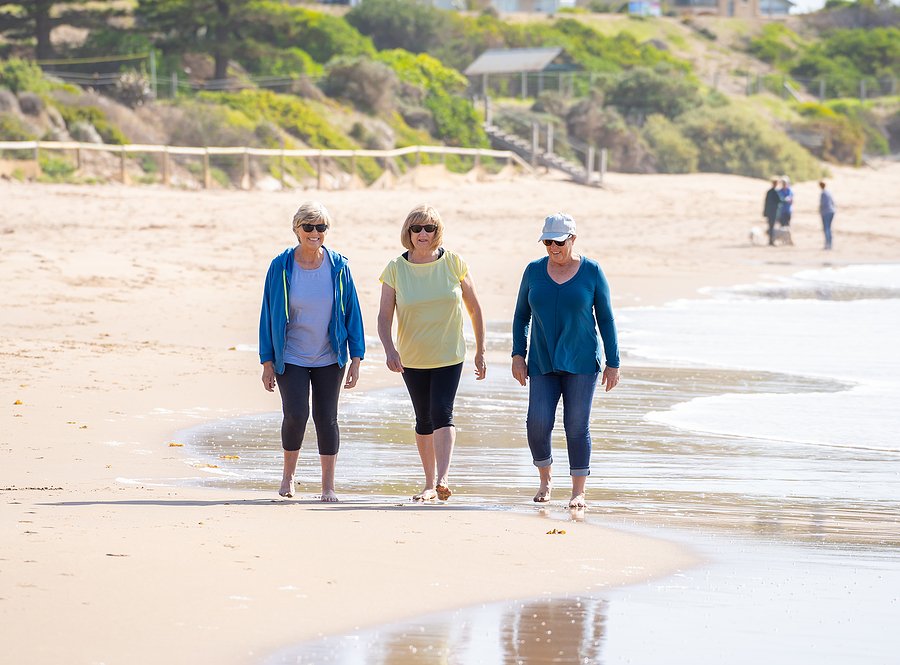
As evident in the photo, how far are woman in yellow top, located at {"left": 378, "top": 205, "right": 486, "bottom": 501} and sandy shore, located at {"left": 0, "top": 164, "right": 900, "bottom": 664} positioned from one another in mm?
423

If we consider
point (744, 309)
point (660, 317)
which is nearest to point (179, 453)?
point (660, 317)

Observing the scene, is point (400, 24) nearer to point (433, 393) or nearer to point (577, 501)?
point (433, 393)

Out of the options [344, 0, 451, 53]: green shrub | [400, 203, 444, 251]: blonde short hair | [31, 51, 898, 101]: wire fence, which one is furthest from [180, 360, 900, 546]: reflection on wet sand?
[344, 0, 451, 53]: green shrub

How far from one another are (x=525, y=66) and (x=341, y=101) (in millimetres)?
16823

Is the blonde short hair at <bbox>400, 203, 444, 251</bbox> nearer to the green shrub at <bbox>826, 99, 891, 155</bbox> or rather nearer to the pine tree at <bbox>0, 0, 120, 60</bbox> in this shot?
the pine tree at <bbox>0, 0, 120, 60</bbox>

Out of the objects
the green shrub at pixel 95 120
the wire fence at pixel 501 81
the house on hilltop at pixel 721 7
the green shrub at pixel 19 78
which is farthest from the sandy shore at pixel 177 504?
the house on hilltop at pixel 721 7

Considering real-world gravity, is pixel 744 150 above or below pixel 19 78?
below

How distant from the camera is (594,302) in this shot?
5.28 meters

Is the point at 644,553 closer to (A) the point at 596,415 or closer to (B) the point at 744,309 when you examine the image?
(A) the point at 596,415

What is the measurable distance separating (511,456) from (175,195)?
1798 cm

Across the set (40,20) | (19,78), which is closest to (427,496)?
(19,78)

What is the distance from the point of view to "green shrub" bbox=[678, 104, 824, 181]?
136ft

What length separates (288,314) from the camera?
17.0ft

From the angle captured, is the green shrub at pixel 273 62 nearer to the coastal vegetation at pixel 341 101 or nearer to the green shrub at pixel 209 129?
the coastal vegetation at pixel 341 101
